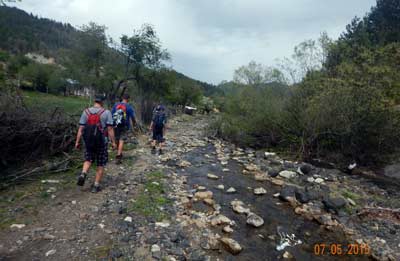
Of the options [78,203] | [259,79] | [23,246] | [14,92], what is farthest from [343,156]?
[14,92]

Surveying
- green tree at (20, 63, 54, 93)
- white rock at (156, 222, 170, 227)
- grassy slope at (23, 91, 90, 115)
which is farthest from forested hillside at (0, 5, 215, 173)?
green tree at (20, 63, 54, 93)

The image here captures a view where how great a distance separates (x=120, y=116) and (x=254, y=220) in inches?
194

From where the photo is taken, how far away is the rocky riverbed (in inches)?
129

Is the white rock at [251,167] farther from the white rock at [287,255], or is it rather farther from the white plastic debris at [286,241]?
the white rock at [287,255]

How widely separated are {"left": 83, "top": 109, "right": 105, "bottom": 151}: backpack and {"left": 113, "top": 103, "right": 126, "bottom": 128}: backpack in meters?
2.24

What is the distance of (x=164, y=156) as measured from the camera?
8.75 metres

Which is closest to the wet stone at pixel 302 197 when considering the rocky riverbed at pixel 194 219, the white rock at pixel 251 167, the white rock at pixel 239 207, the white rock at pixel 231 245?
the rocky riverbed at pixel 194 219

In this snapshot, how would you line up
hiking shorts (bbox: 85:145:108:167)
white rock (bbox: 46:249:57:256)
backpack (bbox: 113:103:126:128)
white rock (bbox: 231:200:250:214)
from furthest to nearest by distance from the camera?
backpack (bbox: 113:103:126:128) < white rock (bbox: 231:200:250:214) < hiking shorts (bbox: 85:145:108:167) < white rock (bbox: 46:249:57:256)

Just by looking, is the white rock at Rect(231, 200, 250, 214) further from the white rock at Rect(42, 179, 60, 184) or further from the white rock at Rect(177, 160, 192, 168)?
the white rock at Rect(42, 179, 60, 184)

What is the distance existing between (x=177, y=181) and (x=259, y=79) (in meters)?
11.3

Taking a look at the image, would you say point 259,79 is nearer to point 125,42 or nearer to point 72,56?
point 125,42

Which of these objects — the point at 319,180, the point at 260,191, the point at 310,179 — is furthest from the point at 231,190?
the point at 319,180

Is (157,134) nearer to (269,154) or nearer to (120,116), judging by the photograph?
(120,116)

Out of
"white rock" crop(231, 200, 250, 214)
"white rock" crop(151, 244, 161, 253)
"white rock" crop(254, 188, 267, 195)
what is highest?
"white rock" crop(254, 188, 267, 195)
